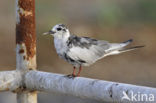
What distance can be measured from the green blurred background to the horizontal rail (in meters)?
7.55

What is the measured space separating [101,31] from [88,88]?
9.39 metres

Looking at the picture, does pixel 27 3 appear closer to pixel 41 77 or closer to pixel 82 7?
pixel 41 77

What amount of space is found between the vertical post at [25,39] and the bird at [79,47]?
397 millimetres

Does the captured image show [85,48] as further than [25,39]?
Yes

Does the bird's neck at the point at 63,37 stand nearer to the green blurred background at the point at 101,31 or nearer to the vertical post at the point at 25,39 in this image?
the vertical post at the point at 25,39

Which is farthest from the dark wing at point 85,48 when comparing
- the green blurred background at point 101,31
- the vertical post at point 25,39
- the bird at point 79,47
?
the green blurred background at point 101,31

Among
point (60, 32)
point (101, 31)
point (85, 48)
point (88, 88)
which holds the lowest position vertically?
point (88, 88)

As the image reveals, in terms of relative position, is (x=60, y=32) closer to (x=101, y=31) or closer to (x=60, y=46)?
(x=60, y=46)

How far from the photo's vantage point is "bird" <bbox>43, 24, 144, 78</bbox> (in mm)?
3977

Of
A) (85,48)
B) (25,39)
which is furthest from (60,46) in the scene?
(25,39)

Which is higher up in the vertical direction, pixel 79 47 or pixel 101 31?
pixel 101 31

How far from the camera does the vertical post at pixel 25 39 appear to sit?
3.58m

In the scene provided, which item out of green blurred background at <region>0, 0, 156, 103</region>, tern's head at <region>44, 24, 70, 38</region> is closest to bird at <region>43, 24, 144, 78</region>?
tern's head at <region>44, 24, 70, 38</region>

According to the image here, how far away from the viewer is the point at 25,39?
361 centimetres
